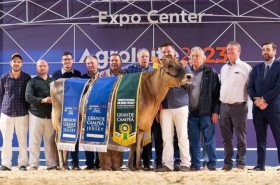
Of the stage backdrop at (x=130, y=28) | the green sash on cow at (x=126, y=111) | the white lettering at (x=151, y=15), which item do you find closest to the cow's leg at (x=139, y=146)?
the green sash on cow at (x=126, y=111)

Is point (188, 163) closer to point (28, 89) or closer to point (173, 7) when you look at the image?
point (28, 89)

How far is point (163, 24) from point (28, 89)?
13.0 feet

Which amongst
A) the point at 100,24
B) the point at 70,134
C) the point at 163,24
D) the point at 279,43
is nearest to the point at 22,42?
the point at 100,24

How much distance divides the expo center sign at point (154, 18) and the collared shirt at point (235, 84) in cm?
339

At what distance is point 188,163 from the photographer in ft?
19.9

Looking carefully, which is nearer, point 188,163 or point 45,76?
point 188,163

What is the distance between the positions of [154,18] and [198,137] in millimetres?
4027

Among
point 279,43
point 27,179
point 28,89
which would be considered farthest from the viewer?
Result: point 279,43

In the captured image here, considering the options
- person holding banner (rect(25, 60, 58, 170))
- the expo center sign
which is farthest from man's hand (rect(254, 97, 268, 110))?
the expo center sign

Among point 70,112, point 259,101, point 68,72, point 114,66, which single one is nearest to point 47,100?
point 70,112

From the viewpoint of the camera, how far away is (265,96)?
Result: 6.07 metres

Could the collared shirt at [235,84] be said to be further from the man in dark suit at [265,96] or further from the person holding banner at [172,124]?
the person holding banner at [172,124]

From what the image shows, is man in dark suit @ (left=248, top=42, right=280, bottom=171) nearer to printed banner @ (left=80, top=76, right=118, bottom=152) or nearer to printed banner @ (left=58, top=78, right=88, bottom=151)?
printed banner @ (left=80, top=76, right=118, bottom=152)

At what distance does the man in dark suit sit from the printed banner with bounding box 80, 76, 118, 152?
6.65ft
